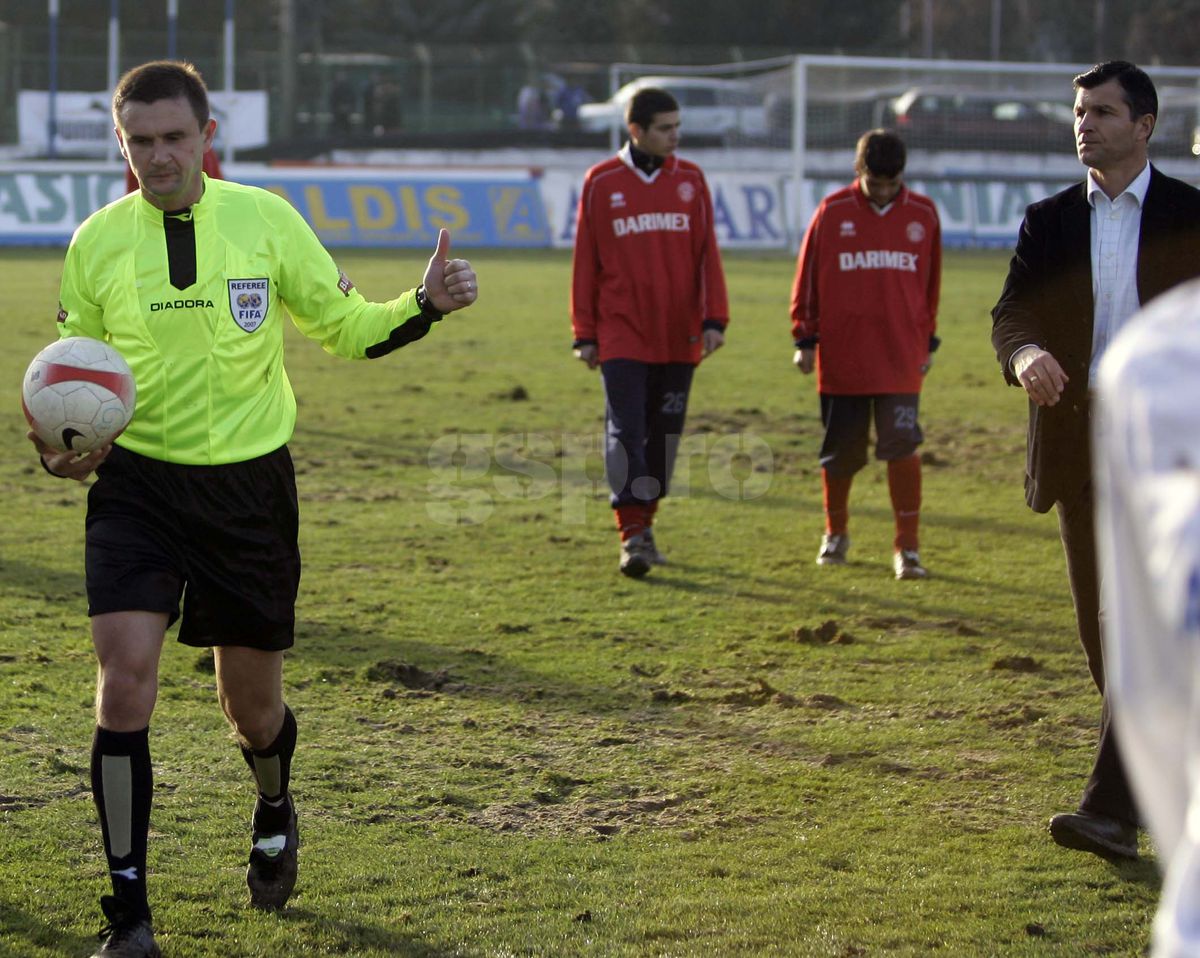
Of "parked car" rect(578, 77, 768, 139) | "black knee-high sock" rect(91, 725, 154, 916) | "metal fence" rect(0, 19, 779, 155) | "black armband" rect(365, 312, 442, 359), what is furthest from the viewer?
"metal fence" rect(0, 19, 779, 155)

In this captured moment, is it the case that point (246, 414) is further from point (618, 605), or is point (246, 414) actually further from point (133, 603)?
point (618, 605)

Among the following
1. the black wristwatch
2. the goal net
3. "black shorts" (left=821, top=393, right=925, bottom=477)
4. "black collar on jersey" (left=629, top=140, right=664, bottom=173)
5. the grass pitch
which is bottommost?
the grass pitch

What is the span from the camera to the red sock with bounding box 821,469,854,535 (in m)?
8.15

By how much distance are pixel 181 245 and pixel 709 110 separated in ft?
119

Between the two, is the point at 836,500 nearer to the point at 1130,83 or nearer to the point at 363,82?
the point at 1130,83

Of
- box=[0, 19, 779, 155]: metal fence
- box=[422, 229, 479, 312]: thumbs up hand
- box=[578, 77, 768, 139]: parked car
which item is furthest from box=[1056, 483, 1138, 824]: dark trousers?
box=[0, 19, 779, 155]: metal fence

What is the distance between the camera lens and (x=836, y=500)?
8203 mm

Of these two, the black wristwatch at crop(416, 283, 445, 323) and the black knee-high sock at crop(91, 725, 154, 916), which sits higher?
the black wristwatch at crop(416, 283, 445, 323)

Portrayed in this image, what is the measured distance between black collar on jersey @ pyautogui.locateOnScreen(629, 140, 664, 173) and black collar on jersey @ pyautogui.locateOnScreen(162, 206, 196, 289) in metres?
4.29

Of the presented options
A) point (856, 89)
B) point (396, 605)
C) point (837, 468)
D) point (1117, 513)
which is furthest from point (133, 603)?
point (856, 89)

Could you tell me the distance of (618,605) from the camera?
7.36 meters

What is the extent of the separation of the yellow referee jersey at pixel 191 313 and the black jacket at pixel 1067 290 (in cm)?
185

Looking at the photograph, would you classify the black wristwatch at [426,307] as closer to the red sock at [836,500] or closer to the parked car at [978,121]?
the red sock at [836,500]

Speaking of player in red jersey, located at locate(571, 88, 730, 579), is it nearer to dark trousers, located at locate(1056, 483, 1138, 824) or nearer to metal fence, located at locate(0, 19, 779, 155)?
dark trousers, located at locate(1056, 483, 1138, 824)
